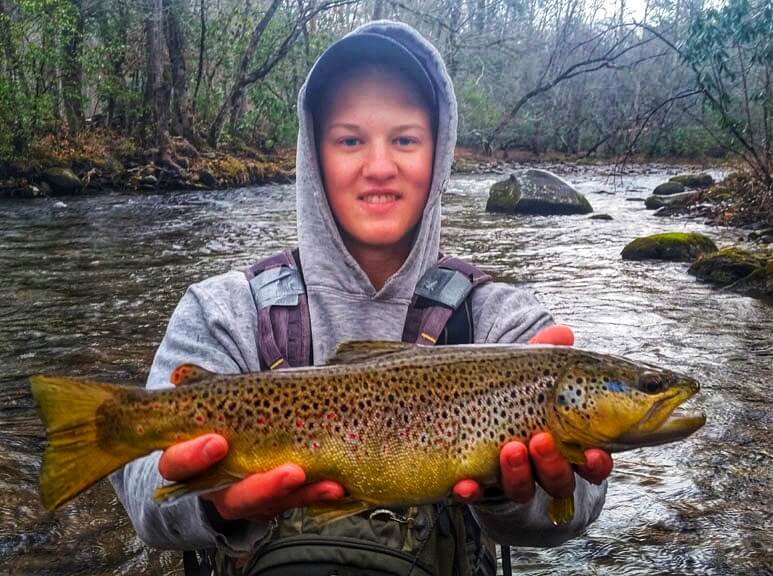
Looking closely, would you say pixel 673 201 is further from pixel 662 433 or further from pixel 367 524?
pixel 367 524

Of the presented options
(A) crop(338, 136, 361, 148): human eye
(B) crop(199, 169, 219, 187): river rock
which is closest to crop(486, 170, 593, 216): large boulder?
(B) crop(199, 169, 219, 187): river rock

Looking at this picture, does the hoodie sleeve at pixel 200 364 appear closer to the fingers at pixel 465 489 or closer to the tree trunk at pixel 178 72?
the fingers at pixel 465 489

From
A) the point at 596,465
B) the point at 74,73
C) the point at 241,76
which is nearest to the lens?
the point at 596,465

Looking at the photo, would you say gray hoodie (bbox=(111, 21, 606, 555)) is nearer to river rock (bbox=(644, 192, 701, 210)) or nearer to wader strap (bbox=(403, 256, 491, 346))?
wader strap (bbox=(403, 256, 491, 346))

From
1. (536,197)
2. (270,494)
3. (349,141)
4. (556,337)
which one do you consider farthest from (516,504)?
(536,197)

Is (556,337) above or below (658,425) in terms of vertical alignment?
above

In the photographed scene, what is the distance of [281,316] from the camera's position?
8.66 ft

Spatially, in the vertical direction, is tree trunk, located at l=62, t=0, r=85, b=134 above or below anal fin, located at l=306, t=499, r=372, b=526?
above

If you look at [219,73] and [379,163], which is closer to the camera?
[379,163]

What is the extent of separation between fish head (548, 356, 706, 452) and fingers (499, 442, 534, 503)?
0.14 meters

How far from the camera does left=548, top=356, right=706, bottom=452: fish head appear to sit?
2145 mm

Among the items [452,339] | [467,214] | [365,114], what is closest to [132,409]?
[452,339]

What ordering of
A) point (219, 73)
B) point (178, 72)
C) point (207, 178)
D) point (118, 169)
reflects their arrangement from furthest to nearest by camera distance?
1. point (219, 73)
2. point (178, 72)
3. point (207, 178)
4. point (118, 169)

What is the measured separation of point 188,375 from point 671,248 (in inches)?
429
